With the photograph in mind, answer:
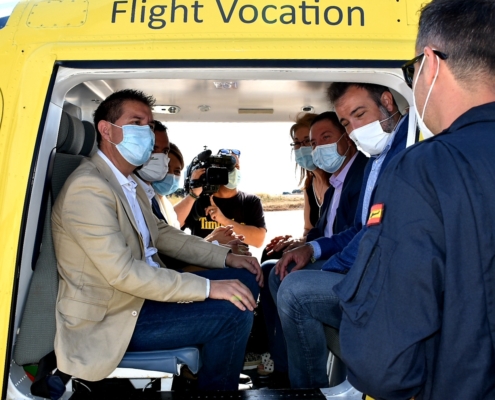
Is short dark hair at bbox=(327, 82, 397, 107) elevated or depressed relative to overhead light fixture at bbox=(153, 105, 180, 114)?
depressed

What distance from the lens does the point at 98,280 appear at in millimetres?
1956

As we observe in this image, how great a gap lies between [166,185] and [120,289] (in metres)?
1.65

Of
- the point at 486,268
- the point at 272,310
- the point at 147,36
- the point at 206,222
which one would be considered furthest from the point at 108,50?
the point at 206,222

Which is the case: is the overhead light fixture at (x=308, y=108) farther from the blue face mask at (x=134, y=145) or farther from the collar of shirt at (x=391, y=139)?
the blue face mask at (x=134, y=145)

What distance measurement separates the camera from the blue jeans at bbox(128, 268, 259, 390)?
204cm

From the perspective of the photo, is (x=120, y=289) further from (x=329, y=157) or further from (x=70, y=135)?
(x=329, y=157)

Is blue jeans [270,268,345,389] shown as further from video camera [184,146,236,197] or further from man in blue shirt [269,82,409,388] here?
video camera [184,146,236,197]

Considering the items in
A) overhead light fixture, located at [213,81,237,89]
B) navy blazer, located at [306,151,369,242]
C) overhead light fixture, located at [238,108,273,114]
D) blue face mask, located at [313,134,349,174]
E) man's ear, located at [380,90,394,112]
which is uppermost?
overhead light fixture, located at [238,108,273,114]

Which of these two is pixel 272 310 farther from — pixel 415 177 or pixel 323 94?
pixel 415 177

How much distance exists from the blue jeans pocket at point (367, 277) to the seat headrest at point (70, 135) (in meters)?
1.48

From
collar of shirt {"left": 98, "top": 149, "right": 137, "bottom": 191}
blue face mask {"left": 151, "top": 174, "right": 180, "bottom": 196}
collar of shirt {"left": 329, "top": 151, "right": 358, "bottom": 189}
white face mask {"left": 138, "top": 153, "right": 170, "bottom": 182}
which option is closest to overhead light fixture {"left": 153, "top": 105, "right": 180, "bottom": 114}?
white face mask {"left": 138, "top": 153, "right": 170, "bottom": 182}

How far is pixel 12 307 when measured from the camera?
1754mm

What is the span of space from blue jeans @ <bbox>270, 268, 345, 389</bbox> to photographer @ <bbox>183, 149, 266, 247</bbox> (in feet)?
6.14

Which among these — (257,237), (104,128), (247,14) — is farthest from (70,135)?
(257,237)
